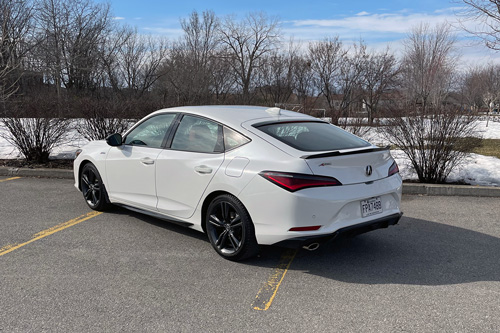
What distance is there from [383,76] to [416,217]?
28.9m

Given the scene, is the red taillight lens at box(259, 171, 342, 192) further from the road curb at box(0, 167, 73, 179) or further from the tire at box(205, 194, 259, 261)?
the road curb at box(0, 167, 73, 179)

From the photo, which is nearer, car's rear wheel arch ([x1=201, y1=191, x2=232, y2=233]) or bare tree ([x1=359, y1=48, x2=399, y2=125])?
car's rear wheel arch ([x1=201, y1=191, x2=232, y2=233])

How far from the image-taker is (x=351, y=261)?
4137 millimetres

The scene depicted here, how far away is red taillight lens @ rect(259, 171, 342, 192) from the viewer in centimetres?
355

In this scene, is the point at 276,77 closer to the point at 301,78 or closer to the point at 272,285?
the point at 301,78

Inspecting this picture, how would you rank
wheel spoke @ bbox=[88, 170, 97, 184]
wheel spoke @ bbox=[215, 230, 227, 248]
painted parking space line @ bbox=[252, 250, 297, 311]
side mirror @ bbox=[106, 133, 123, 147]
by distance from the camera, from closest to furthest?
painted parking space line @ bbox=[252, 250, 297, 311] → wheel spoke @ bbox=[215, 230, 227, 248] → side mirror @ bbox=[106, 133, 123, 147] → wheel spoke @ bbox=[88, 170, 97, 184]

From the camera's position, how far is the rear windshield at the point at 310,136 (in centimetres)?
405

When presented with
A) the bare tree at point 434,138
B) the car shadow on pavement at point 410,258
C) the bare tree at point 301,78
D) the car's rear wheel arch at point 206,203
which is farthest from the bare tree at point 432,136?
the bare tree at point 301,78

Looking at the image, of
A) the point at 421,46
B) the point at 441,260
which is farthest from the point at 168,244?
the point at 421,46

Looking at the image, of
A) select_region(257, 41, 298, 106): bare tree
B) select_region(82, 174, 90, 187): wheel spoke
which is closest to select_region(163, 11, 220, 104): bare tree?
select_region(257, 41, 298, 106): bare tree

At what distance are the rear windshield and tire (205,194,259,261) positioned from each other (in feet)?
2.67

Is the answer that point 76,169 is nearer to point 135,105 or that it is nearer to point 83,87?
point 135,105

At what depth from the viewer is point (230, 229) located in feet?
13.3

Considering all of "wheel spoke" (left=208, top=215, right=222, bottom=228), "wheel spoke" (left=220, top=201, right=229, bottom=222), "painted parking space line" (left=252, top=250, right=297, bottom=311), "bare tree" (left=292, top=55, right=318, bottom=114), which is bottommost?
"painted parking space line" (left=252, top=250, right=297, bottom=311)
